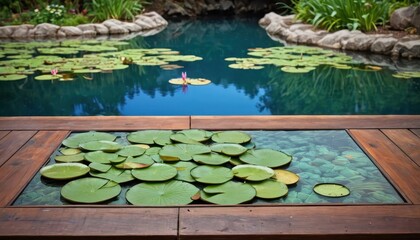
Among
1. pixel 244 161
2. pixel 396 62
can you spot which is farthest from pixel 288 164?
pixel 396 62

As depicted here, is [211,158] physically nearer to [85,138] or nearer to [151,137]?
[151,137]

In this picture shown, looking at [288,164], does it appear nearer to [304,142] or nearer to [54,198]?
[304,142]

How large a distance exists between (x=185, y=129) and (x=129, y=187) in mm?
611

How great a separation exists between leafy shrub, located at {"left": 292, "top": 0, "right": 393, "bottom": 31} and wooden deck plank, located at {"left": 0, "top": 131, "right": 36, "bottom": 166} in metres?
4.84

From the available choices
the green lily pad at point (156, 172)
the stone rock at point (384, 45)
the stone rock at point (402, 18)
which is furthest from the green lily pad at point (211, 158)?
the stone rock at point (402, 18)

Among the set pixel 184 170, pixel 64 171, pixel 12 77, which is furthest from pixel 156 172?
pixel 12 77

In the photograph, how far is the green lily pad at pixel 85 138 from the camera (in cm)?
190

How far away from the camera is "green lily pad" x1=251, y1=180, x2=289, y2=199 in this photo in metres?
1.45

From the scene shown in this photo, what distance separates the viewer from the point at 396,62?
15.0 ft

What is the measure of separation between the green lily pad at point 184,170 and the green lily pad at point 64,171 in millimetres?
352

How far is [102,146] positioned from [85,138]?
160mm

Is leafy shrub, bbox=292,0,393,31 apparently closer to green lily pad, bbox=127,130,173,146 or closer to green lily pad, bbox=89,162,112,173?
green lily pad, bbox=127,130,173,146

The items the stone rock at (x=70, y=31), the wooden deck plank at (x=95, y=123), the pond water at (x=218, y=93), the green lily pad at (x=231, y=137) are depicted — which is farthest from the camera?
the stone rock at (x=70, y=31)

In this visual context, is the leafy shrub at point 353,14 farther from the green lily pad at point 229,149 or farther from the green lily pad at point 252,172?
the green lily pad at point 252,172
